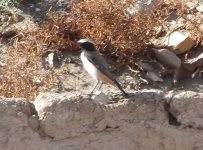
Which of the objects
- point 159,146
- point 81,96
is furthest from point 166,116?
point 81,96

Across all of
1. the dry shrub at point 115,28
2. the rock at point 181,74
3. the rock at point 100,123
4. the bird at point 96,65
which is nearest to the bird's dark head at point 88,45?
the bird at point 96,65

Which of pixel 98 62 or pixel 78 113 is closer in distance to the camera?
pixel 78 113

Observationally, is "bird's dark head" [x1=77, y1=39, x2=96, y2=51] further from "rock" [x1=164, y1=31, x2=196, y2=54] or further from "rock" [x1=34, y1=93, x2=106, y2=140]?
"rock" [x1=164, y1=31, x2=196, y2=54]

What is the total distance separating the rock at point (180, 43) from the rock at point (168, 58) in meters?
0.05

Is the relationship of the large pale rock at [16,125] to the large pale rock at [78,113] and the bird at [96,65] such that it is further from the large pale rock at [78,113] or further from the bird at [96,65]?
the bird at [96,65]

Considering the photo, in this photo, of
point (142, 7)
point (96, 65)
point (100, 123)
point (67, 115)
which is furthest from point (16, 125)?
point (142, 7)

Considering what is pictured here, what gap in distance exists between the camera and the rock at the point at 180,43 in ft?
21.2

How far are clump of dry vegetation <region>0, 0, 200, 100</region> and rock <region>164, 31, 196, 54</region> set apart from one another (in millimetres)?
197

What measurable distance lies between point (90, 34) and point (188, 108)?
223 cm

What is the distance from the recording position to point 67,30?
6.56 metres

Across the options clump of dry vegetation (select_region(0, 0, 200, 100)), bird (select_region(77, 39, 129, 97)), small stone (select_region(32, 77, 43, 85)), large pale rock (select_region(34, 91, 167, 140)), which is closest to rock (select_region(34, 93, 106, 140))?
large pale rock (select_region(34, 91, 167, 140))

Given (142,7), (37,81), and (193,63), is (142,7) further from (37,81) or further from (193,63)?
(37,81)

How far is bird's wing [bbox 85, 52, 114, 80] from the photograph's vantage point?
16.2 feet

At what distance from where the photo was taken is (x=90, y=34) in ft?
21.0
